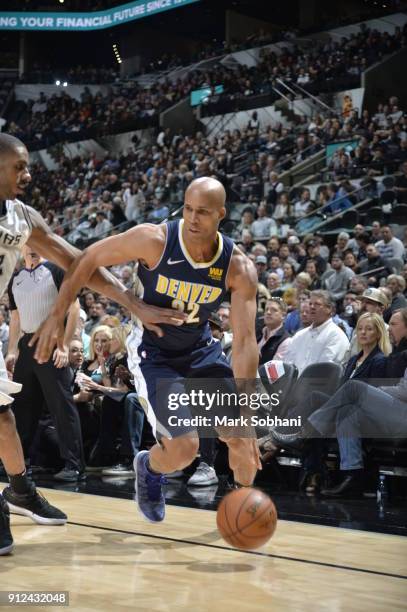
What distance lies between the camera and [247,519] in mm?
3609

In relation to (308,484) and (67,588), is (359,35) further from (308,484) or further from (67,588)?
(67,588)

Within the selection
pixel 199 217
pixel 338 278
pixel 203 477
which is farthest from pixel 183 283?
pixel 338 278

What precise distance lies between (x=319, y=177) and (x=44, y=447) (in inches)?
408

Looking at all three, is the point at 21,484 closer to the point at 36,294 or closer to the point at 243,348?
the point at 243,348

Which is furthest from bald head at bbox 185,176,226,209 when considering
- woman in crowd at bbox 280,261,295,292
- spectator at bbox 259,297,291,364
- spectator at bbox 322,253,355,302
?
woman in crowd at bbox 280,261,295,292

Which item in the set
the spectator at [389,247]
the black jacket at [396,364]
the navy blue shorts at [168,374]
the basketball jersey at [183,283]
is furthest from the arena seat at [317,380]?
the spectator at [389,247]

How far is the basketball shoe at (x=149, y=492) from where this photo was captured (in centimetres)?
452

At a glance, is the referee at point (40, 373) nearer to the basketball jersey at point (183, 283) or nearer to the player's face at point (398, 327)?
the basketball jersey at point (183, 283)

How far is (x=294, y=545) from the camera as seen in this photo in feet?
13.9

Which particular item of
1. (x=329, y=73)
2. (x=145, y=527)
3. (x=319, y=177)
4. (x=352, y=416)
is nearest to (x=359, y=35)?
(x=329, y=73)

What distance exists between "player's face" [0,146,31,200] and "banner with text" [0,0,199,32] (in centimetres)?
2640

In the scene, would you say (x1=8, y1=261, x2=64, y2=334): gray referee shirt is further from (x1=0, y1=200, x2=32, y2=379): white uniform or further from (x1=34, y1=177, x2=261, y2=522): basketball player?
(x1=0, y1=200, x2=32, y2=379): white uniform

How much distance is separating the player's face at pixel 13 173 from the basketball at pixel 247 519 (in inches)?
70.9

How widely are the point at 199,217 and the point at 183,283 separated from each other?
1.18 ft
